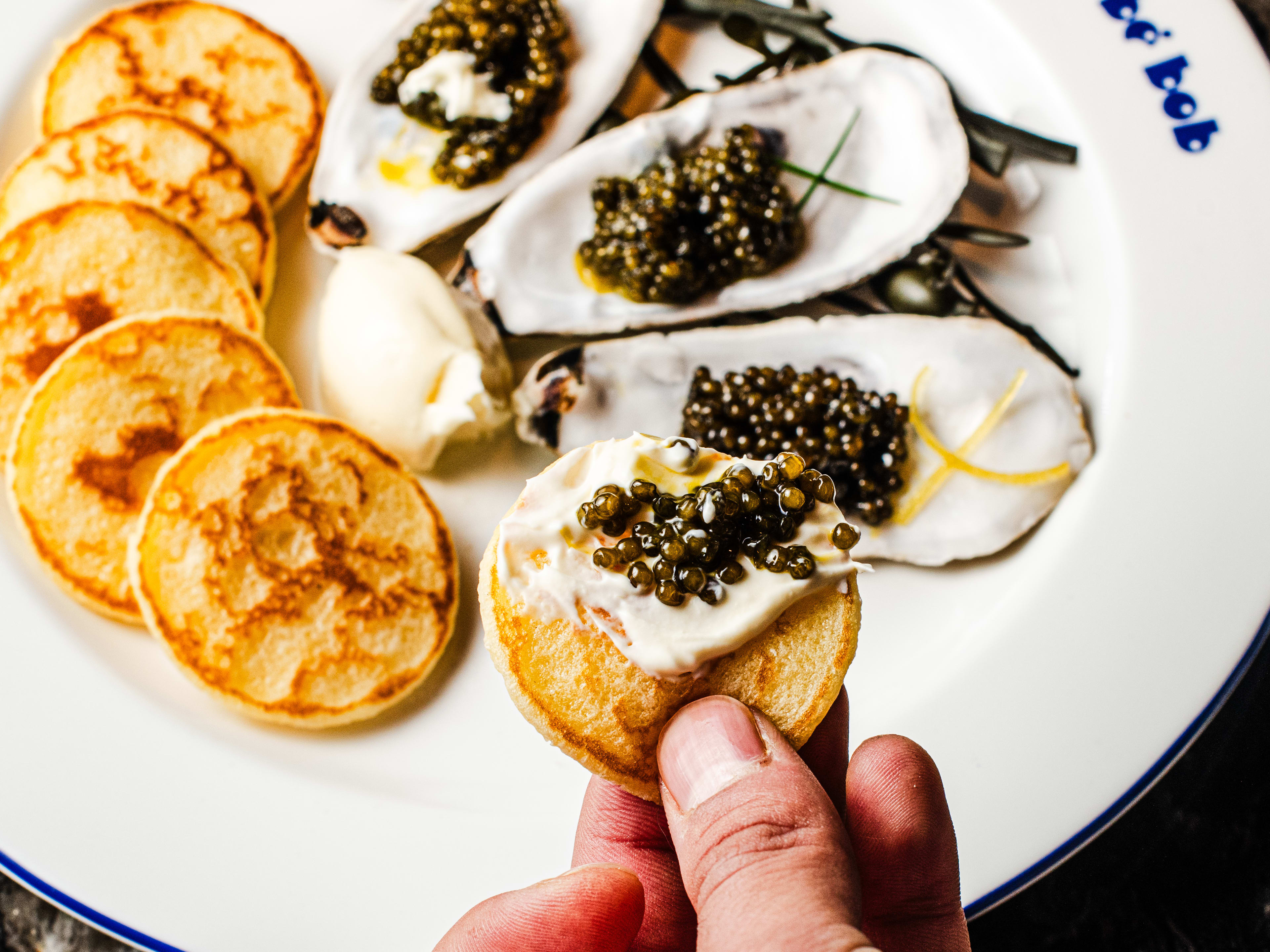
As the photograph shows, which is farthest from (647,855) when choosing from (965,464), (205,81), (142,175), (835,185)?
(205,81)

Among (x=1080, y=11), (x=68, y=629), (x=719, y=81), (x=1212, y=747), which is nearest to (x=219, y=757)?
(x=68, y=629)

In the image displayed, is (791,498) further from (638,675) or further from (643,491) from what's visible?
(638,675)

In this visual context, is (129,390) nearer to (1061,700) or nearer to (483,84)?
(483,84)

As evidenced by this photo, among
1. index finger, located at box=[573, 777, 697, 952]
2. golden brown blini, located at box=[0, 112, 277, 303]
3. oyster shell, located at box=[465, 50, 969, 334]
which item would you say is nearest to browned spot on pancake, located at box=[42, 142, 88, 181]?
golden brown blini, located at box=[0, 112, 277, 303]

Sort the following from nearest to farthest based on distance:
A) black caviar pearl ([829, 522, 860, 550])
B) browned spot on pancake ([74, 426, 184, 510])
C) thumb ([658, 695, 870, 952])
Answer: thumb ([658, 695, 870, 952]) → black caviar pearl ([829, 522, 860, 550]) → browned spot on pancake ([74, 426, 184, 510])

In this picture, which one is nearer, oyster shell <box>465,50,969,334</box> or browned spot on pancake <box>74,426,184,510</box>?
browned spot on pancake <box>74,426,184,510</box>

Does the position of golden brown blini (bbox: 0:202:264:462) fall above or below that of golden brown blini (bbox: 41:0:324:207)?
below

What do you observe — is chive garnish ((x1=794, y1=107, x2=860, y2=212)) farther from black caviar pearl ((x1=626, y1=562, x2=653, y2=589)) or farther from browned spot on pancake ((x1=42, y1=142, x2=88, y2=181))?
browned spot on pancake ((x1=42, y1=142, x2=88, y2=181))
